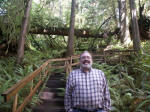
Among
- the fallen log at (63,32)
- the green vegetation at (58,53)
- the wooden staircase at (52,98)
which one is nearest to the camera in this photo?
the wooden staircase at (52,98)

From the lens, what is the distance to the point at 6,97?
2789 mm

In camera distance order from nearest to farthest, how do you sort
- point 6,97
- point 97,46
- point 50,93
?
point 6,97 < point 50,93 < point 97,46

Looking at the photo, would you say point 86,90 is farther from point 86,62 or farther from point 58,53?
point 58,53

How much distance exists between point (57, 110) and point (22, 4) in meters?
7.38

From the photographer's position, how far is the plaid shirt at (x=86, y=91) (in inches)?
109

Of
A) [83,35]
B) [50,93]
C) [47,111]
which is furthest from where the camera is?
[83,35]

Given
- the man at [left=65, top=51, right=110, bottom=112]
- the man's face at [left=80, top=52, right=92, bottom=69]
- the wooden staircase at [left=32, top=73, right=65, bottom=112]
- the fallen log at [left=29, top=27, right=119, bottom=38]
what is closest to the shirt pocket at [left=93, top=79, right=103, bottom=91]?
the man at [left=65, top=51, right=110, bottom=112]

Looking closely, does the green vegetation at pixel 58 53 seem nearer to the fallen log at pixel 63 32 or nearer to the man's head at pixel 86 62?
the fallen log at pixel 63 32

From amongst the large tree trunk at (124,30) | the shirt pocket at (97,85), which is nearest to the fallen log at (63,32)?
the large tree trunk at (124,30)

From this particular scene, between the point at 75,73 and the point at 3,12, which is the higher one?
the point at 3,12

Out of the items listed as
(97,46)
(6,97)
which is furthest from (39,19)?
(6,97)

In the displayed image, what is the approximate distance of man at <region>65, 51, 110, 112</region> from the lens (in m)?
2.78

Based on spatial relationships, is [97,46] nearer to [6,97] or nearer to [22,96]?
[22,96]

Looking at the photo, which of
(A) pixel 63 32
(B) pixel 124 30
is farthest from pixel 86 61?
(B) pixel 124 30
